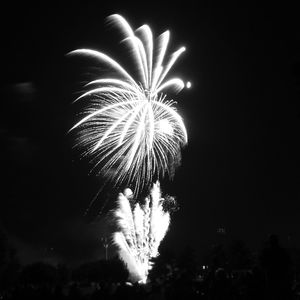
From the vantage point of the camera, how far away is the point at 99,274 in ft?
323

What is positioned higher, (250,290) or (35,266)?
(35,266)

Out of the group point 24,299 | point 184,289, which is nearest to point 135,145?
point 24,299

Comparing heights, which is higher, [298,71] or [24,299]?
[298,71]

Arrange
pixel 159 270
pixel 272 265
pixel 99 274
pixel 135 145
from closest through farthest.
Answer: pixel 272 265, pixel 135 145, pixel 159 270, pixel 99 274

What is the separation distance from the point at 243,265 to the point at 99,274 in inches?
1110

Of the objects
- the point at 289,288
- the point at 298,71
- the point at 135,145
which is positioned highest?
the point at 135,145

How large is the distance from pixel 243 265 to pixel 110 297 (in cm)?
7356

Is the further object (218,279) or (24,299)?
(24,299)

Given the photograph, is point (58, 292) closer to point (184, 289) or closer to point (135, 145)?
point (184, 289)

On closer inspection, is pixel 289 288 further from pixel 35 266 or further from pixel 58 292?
pixel 35 266

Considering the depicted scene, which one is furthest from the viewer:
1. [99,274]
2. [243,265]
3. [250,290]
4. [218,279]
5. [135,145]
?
[99,274]

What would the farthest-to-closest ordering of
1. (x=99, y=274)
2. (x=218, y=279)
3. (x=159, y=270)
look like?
1. (x=99, y=274)
2. (x=159, y=270)
3. (x=218, y=279)

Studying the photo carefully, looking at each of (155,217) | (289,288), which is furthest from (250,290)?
(155,217)

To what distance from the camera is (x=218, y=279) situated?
1534 centimetres
